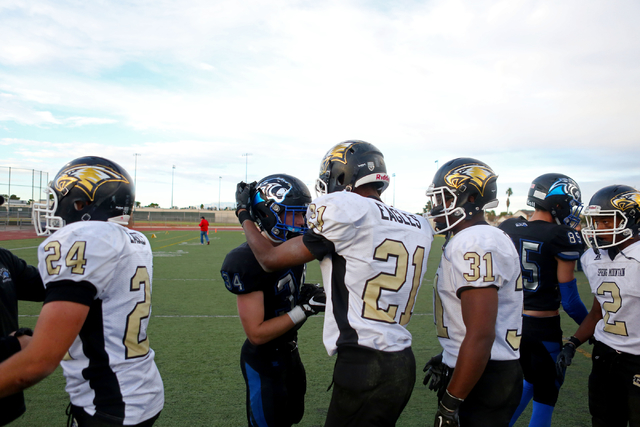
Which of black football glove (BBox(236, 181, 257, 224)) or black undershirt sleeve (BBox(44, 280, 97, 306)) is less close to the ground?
black football glove (BBox(236, 181, 257, 224))

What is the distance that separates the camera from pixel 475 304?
6.84 ft

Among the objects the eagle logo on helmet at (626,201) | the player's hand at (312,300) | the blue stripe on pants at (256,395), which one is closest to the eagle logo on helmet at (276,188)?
the player's hand at (312,300)

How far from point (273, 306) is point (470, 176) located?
1.50 m

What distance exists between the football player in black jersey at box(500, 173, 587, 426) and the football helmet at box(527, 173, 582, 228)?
0.14 meters

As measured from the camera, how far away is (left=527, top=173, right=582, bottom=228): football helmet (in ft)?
12.3

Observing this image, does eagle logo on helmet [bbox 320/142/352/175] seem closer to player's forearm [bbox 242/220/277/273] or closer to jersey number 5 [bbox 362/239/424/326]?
player's forearm [bbox 242/220/277/273]

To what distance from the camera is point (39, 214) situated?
232 centimetres

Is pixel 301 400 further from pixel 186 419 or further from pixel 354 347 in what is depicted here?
pixel 186 419

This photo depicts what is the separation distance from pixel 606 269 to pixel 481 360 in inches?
68.5

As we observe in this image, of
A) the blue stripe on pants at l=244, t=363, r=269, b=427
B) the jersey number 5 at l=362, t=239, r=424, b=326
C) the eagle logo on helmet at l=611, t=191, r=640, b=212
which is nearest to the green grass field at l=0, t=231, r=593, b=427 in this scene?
the blue stripe on pants at l=244, t=363, r=269, b=427

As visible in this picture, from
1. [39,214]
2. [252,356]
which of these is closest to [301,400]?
[252,356]

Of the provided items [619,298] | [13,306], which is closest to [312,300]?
[13,306]

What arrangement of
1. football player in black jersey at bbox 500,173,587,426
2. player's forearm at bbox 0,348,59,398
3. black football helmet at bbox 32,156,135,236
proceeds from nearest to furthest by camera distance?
player's forearm at bbox 0,348,59,398, black football helmet at bbox 32,156,135,236, football player in black jersey at bbox 500,173,587,426

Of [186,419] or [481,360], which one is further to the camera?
[186,419]
